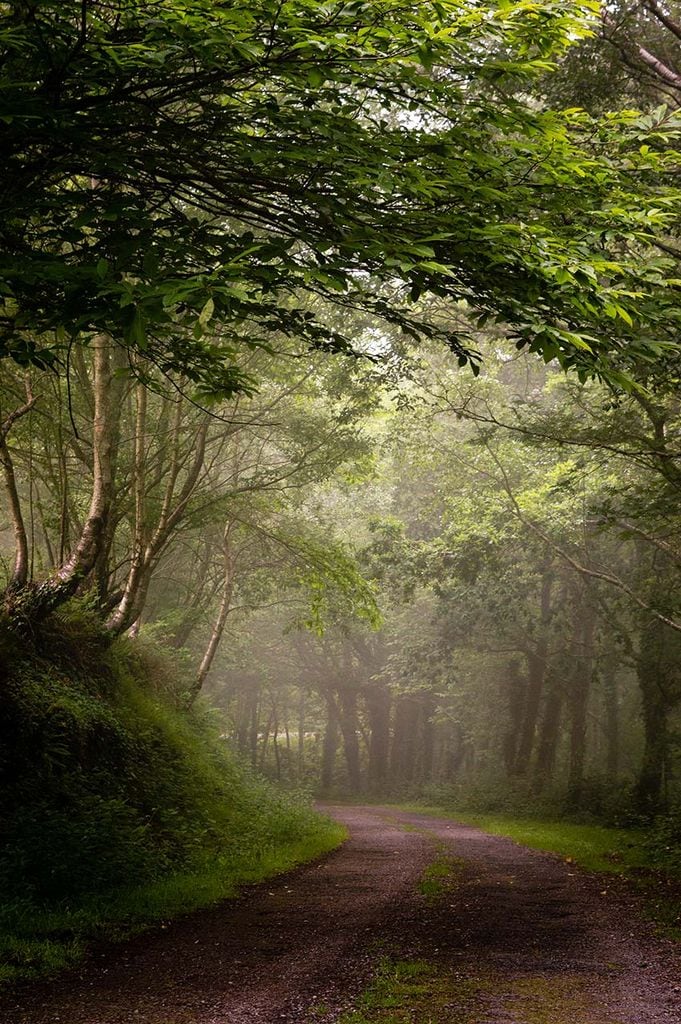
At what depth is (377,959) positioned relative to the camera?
6.49 meters

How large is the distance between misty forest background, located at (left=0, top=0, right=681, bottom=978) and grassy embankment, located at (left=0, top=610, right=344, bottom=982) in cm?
5

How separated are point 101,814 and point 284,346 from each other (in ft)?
32.0

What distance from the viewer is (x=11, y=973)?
5.72 metres

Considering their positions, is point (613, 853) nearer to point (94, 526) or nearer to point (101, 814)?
point (101, 814)

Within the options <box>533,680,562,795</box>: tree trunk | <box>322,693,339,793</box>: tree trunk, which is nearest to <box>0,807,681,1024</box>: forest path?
<box>533,680,562,795</box>: tree trunk

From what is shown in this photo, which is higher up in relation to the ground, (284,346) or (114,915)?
(284,346)

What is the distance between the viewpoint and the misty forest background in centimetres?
475

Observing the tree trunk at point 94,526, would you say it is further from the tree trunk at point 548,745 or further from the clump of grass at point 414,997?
the tree trunk at point 548,745

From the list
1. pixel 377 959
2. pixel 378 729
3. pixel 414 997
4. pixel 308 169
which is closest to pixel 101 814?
pixel 377 959

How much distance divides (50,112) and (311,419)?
13112mm

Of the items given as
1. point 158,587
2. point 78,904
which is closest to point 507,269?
point 78,904

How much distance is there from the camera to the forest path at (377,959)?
5.28 meters

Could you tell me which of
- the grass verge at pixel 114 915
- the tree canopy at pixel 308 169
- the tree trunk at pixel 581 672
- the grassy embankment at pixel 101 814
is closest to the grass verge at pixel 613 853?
the tree trunk at pixel 581 672

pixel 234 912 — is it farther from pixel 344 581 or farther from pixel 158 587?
pixel 158 587
